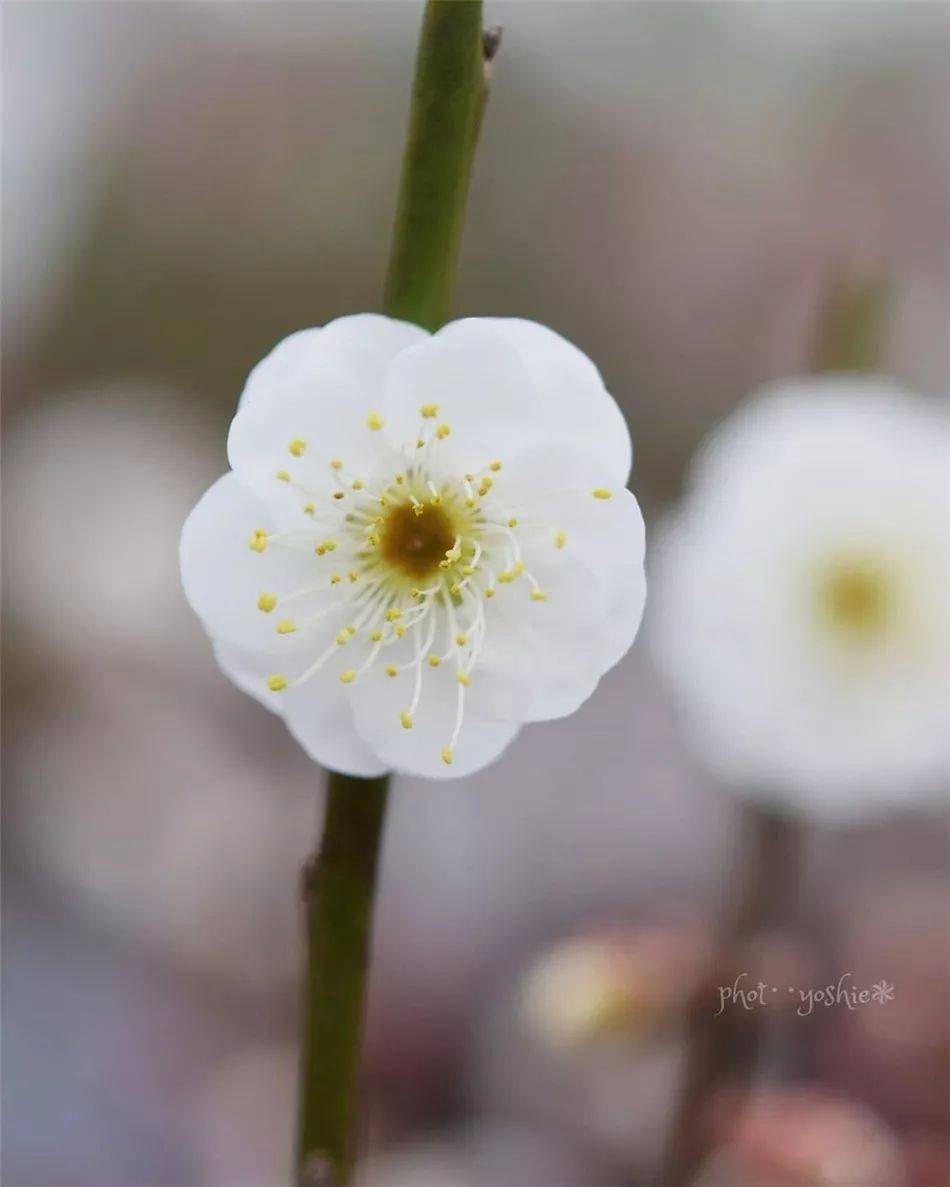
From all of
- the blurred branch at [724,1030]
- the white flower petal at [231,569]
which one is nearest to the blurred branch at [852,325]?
the blurred branch at [724,1030]

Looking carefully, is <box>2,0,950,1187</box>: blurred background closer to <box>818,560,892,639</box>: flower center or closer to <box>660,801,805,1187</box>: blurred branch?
<box>660,801,805,1187</box>: blurred branch

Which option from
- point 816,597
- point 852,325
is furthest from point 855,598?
point 852,325

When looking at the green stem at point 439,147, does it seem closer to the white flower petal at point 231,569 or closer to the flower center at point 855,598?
the white flower petal at point 231,569

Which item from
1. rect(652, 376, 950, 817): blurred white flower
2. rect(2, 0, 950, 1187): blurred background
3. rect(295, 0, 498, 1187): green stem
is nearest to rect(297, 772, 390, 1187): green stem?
rect(295, 0, 498, 1187): green stem

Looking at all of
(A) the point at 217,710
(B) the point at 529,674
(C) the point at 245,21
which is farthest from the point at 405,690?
(C) the point at 245,21

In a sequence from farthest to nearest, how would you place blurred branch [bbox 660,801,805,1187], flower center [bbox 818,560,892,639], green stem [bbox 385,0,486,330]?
flower center [bbox 818,560,892,639], blurred branch [bbox 660,801,805,1187], green stem [bbox 385,0,486,330]

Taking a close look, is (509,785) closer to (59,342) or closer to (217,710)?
(217,710)
